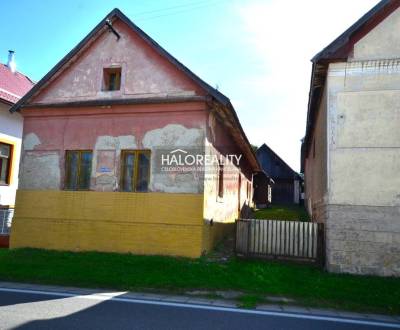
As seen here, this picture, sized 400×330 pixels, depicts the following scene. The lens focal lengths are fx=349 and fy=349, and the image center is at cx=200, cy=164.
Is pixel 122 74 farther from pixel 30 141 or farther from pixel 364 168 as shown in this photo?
pixel 364 168

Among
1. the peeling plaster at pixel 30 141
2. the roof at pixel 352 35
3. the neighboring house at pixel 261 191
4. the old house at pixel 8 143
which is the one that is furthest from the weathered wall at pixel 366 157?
the neighboring house at pixel 261 191

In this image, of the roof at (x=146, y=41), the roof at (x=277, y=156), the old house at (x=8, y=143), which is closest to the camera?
the roof at (x=146, y=41)

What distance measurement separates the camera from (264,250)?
371 inches

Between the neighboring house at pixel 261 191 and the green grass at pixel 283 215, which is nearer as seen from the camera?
the green grass at pixel 283 215

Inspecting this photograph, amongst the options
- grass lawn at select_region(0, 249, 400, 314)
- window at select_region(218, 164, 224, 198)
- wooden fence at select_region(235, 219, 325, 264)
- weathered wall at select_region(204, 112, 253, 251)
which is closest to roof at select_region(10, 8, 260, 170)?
weathered wall at select_region(204, 112, 253, 251)

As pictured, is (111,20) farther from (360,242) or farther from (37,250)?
(360,242)

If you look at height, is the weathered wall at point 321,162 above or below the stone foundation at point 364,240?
above

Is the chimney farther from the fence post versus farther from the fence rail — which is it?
the fence post

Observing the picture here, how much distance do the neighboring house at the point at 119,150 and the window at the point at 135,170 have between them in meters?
0.03

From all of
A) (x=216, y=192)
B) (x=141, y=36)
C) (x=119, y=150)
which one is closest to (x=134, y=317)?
(x=119, y=150)

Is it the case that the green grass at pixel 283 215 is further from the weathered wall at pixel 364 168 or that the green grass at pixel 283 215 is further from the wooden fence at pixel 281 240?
the weathered wall at pixel 364 168

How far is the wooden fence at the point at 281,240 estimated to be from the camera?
899 centimetres

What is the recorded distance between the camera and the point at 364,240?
830cm

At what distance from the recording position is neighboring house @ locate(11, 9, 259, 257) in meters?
9.88
